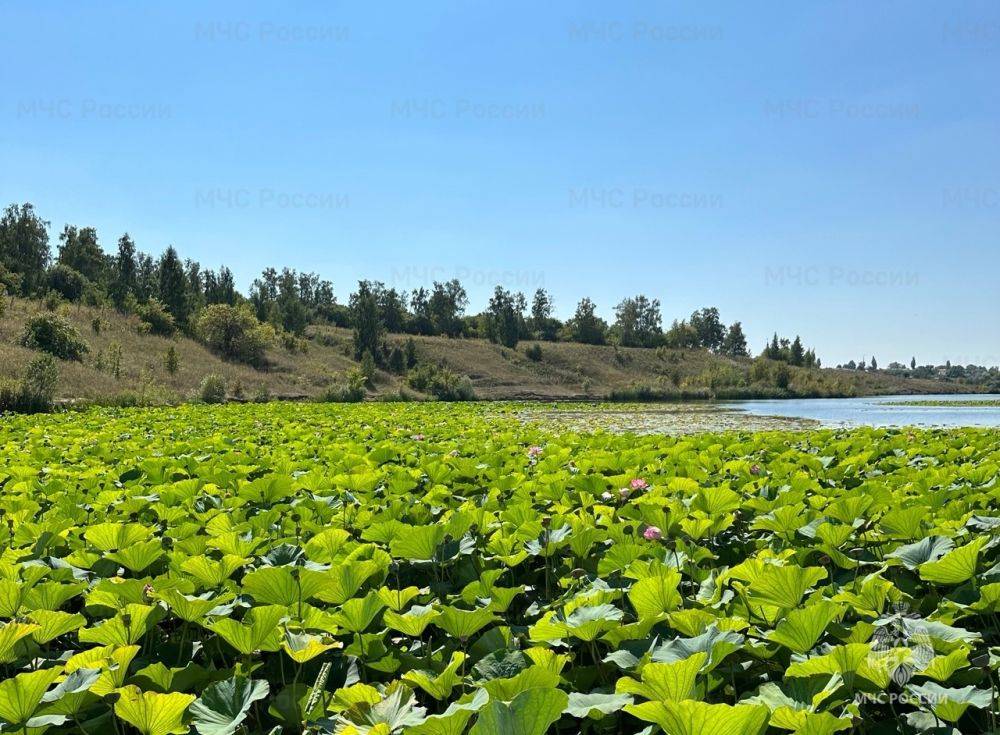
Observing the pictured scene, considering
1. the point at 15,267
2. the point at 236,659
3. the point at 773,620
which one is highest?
the point at 15,267

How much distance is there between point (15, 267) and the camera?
55.8m

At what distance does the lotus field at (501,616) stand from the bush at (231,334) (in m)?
44.3

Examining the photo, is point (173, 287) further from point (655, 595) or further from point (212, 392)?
point (655, 595)

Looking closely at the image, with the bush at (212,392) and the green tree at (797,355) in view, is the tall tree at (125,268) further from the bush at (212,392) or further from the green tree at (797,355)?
the green tree at (797,355)

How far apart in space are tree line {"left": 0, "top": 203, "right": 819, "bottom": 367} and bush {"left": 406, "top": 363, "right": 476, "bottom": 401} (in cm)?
922

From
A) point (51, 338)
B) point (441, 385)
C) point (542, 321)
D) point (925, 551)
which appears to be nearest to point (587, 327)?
point (542, 321)

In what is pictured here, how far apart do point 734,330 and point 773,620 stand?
395 ft

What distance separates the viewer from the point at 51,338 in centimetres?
2866

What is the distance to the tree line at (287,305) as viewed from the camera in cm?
4797

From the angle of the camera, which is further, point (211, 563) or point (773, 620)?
point (211, 563)

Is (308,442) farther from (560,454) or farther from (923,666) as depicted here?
(923,666)

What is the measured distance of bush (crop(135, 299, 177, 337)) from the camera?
44156 millimetres

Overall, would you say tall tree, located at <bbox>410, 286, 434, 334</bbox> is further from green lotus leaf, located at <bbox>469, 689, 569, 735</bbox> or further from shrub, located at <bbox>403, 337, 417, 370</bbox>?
green lotus leaf, located at <bbox>469, 689, 569, 735</bbox>

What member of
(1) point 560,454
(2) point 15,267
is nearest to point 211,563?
(1) point 560,454
